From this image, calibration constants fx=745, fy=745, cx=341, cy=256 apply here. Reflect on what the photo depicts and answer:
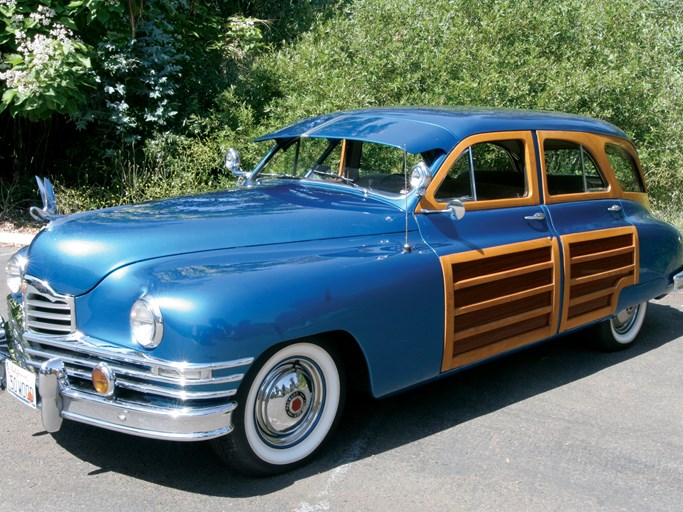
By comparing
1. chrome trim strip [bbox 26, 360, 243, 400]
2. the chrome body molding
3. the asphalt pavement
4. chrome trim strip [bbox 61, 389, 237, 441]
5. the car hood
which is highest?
the car hood

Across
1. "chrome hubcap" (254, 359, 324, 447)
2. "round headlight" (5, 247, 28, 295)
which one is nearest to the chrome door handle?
"chrome hubcap" (254, 359, 324, 447)

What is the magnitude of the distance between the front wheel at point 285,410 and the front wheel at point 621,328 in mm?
2559

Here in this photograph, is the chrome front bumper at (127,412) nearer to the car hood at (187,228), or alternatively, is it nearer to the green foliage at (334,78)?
the car hood at (187,228)

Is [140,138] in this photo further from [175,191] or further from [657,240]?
[657,240]

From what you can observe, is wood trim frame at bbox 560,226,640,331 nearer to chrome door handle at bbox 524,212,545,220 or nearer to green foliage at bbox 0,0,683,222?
chrome door handle at bbox 524,212,545,220

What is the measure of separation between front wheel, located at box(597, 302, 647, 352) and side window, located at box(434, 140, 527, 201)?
4.41ft

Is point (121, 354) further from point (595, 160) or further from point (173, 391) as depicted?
point (595, 160)

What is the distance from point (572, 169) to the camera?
5.20 metres

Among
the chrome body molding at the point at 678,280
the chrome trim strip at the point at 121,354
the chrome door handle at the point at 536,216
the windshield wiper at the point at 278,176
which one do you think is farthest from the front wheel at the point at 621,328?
the chrome trim strip at the point at 121,354

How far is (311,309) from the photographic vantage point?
11.0 ft

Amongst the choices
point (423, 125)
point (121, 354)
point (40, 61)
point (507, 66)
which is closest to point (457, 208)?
point (423, 125)

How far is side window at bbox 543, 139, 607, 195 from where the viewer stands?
16.3 feet

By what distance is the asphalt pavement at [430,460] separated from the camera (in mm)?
3336

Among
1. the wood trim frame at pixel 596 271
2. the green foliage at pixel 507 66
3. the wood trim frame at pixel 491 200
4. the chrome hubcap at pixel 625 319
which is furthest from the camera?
the green foliage at pixel 507 66
